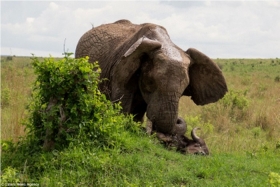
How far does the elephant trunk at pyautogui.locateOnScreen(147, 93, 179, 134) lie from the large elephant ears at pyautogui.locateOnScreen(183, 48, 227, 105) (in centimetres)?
128

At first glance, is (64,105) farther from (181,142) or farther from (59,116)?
(181,142)

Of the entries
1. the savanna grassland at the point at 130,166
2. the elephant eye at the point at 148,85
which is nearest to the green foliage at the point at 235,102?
the savanna grassland at the point at 130,166

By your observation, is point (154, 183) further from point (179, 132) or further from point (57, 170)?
point (179, 132)

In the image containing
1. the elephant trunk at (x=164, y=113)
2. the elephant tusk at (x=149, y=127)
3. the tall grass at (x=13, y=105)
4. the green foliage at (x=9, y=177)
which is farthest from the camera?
the elephant tusk at (x=149, y=127)

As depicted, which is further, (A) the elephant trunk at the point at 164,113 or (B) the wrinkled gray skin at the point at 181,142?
(B) the wrinkled gray skin at the point at 181,142

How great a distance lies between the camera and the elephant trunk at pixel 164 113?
22.7 feet

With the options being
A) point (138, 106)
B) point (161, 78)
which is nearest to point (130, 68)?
point (161, 78)

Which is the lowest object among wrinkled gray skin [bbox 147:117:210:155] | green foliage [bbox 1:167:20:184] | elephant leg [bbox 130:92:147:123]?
wrinkled gray skin [bbox 147:117:210:155]

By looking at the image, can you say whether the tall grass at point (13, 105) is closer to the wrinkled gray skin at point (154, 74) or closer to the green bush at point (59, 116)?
the green bush at point (59, 116)

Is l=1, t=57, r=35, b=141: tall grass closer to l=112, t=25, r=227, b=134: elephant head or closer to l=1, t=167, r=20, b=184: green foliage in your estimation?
l=1, t=167, r=20, b=184: green foliage

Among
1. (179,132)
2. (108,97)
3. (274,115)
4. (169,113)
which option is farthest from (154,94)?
(274,115)

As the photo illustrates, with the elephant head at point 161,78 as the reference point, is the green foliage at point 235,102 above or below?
below

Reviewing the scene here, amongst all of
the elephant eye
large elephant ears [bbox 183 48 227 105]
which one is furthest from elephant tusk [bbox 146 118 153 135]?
large elephant ears [bbox 183 48 227 105]

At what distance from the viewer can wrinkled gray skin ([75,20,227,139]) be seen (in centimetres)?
695
